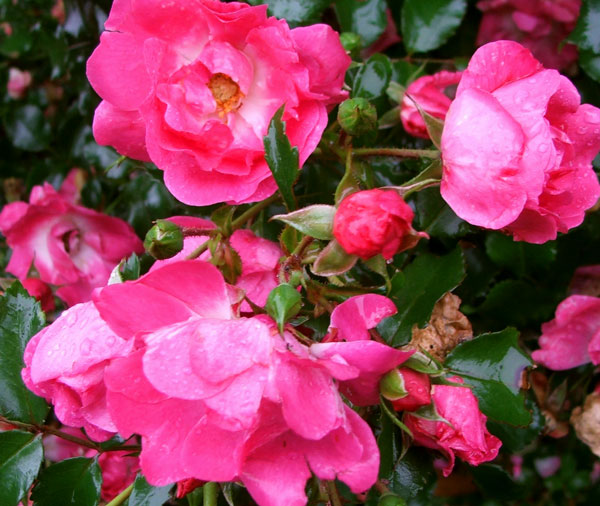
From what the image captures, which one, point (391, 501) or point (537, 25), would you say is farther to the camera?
point (537, 25)

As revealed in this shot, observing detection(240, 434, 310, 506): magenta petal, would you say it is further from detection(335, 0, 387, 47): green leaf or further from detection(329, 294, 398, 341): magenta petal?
detection(335, 0, 387, 47): green leaf

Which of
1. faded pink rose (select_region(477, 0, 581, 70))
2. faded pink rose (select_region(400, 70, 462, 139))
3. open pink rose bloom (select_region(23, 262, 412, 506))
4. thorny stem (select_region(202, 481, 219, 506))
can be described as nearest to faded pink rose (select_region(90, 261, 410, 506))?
open pink rose bloom (select_region(23, 262, 412, 506))

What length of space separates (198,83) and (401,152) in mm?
246

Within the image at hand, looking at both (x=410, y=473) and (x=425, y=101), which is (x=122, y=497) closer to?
(x=410, y=473)

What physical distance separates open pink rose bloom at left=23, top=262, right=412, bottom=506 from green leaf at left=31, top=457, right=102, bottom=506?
0.80 feet

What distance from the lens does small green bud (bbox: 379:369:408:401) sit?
2.12 ft

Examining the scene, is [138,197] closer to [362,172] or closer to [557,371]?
[362,172]

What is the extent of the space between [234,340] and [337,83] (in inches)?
13.3

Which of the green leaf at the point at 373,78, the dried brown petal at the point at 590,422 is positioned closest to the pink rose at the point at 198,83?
the green leaf at the point at 373,78

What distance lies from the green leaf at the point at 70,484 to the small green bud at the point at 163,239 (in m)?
0.34

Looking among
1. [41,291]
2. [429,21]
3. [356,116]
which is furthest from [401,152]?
[41,291]

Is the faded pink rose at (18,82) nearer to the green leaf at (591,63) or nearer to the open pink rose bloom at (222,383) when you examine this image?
the open pink rose bloom at (222,383)

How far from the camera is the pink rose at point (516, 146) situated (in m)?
0.63

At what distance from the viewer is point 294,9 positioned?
95 centimetres
